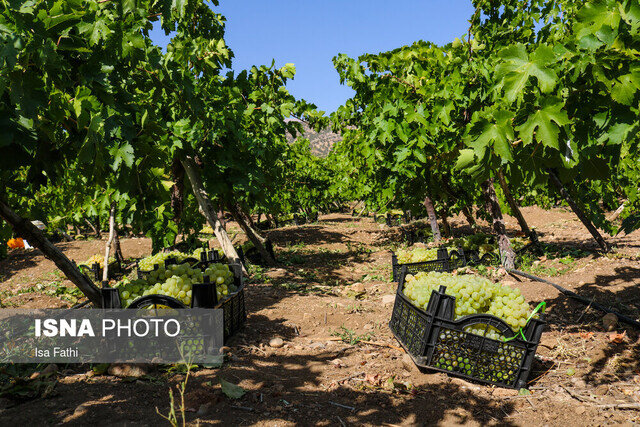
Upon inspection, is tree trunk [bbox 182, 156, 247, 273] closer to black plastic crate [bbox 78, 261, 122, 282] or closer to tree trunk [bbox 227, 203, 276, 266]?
tree trunk [bbox 227, 203, 276, 266]

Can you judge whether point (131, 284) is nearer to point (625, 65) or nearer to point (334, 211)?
→ point (625, 65)

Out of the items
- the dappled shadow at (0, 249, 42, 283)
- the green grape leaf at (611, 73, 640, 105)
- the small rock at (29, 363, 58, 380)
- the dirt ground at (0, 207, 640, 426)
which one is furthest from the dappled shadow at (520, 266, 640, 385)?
the dappled shadow at (0, 249, 42, 283)

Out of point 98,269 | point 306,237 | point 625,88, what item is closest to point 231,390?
point 625,88

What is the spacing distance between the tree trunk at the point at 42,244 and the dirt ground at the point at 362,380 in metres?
0.58

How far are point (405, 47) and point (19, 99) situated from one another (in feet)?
16.9

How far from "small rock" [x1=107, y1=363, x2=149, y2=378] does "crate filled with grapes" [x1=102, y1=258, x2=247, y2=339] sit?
17.6 inches

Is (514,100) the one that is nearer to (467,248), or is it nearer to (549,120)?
(549,120)

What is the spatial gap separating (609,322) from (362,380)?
100.0 inches

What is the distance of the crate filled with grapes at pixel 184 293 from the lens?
3.05 meters

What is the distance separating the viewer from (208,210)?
20.4ft

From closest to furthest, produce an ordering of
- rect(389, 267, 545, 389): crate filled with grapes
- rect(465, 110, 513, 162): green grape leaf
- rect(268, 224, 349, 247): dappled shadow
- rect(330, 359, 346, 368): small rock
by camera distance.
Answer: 1. rect(465, 110, 513, 162): green grape leaf
2. rect(389, 267, 545, 389): crate filled with grapes
3. rect(330, 359, 346, 368): small rock
4. rect(268, 224, 349, 247): dappled shadow

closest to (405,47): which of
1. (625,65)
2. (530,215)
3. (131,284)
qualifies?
(625,65)

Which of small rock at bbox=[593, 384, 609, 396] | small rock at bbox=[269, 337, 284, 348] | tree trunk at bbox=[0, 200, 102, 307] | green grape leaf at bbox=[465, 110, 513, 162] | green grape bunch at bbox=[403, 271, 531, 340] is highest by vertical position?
green grape leaf at bbox=[465, 110, 513, 162]

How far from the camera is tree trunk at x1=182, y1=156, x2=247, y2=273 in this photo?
6.15 m
